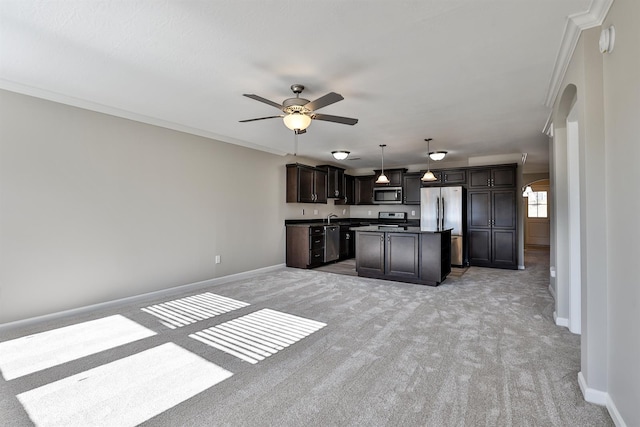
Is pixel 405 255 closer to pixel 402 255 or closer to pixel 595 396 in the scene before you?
→ pixel 402 255

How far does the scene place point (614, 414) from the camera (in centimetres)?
166

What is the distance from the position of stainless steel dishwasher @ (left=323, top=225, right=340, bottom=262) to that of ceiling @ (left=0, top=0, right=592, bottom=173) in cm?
302

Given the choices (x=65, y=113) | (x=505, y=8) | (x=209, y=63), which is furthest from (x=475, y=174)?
(x=65, y=113)

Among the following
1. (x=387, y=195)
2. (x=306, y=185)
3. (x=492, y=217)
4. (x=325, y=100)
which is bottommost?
(x=492, y=217)

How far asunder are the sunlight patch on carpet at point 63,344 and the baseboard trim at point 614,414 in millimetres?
3417

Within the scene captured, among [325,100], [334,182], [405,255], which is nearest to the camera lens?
[325,100]

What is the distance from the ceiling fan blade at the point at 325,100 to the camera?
8.36ft

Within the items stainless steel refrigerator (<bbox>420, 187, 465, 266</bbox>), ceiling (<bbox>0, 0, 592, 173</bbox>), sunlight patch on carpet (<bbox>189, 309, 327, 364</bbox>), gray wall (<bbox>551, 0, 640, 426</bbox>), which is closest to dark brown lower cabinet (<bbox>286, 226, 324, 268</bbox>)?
stainless steel refrigerator (<bbox>420, 187, 465, 266</bbox>)

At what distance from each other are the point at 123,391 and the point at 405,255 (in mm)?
3993

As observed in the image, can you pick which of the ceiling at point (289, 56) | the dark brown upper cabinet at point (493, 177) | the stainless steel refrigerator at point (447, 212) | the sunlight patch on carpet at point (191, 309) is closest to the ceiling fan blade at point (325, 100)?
the ceiling at point (289, 56)

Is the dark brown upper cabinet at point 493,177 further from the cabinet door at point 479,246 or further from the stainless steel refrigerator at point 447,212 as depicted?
the cabinet door at point 479,246

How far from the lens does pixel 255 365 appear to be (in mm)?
2311

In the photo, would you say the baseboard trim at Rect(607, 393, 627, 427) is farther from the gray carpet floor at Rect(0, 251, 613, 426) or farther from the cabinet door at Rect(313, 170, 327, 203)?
the cabinet door at Rect(313, 170, 327, 203)

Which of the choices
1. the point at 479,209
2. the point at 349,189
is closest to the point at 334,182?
the point at 349,189
